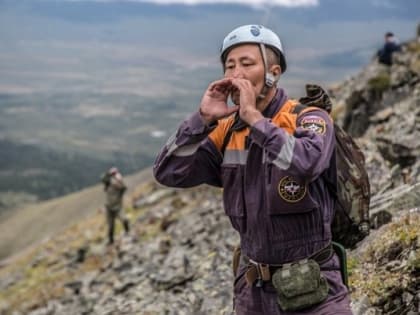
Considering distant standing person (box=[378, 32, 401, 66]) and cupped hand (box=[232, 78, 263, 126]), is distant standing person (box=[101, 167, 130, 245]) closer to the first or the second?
distant standing person (box=[378, 32, 401, 66])

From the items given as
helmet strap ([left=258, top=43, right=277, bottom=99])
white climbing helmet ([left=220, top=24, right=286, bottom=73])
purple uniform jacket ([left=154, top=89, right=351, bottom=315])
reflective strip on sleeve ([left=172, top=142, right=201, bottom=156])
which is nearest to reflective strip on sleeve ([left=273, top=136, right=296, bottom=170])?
purple uniform jacket ([left=154, top=89, right=351, bottom=315])

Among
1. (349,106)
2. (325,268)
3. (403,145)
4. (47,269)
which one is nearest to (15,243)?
(47,269)

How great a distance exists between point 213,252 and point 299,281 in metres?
12.2

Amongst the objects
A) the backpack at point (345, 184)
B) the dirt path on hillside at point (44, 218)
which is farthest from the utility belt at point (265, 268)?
the dirt path on hillside at point (44, 218)

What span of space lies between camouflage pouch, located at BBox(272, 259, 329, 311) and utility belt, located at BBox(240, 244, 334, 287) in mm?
70

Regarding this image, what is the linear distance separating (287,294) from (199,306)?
8.24m

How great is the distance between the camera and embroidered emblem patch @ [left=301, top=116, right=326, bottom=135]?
16.1 feet

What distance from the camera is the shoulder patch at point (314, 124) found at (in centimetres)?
491

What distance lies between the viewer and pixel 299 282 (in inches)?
200

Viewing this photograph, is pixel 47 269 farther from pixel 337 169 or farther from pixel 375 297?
pixel 337 169

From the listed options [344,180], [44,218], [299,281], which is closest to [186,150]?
[344,180]

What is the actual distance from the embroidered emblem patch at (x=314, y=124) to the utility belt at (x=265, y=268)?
1049 mm

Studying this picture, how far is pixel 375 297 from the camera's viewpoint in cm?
790

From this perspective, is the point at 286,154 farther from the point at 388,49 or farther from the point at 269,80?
the point at 388,49
